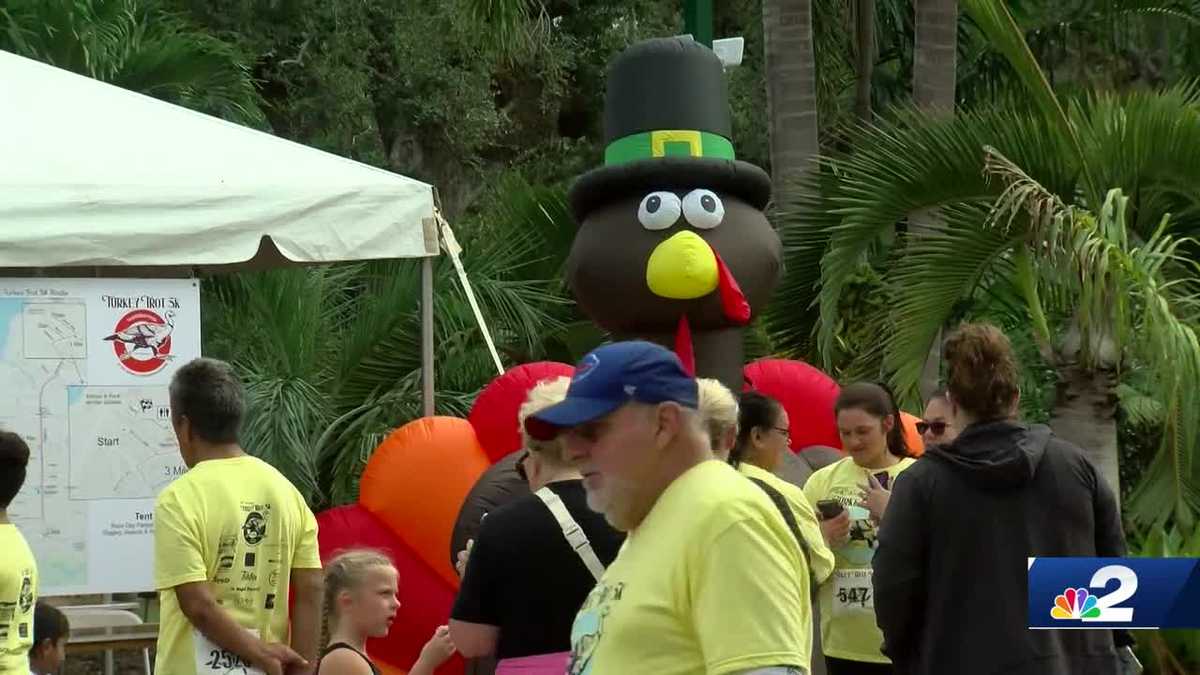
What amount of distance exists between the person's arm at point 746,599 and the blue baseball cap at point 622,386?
9.9 inches

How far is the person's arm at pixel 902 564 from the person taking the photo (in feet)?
14.8

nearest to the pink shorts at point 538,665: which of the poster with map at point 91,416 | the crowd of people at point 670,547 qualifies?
the crowd of people at point 670,547

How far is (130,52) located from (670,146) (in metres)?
6.35

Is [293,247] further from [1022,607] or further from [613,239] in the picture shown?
[1022,607]

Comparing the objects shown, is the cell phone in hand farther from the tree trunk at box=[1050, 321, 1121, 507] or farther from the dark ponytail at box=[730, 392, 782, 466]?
the tree trunk at box=[1050, 321, 1121, 507]

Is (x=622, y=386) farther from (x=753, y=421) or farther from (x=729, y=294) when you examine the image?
(x=729, y=294)

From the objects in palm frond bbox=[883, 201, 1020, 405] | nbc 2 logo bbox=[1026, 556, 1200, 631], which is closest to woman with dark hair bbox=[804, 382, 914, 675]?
nbc 2 logo bbox=[1026, 556, 1200, 631]

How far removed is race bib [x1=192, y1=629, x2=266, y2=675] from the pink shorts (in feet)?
4.75

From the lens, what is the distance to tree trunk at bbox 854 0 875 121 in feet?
45.4

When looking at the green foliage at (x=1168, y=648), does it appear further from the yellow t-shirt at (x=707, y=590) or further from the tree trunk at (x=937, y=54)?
the yellow t-shirt at (x=707, y=590)

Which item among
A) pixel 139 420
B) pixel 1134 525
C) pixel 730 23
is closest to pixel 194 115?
pixel 139 420

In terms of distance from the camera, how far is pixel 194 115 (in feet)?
23.9

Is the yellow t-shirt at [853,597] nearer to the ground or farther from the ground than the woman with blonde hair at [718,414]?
nearer to the ground

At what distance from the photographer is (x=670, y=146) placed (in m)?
7.68
